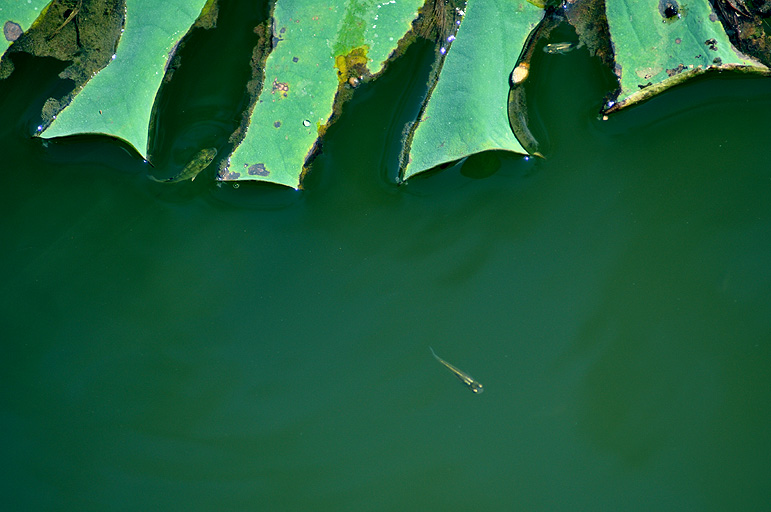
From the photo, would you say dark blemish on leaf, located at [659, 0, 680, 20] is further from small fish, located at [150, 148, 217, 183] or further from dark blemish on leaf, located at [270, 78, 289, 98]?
small fish, located at [150, 148, 217, 183]

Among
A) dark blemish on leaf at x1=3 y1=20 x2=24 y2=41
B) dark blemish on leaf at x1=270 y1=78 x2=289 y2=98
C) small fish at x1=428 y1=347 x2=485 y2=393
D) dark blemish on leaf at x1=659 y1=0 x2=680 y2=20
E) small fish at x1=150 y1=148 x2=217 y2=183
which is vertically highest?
dark blemish on leaf at x1=659 y1=0 x2=680 y2=20

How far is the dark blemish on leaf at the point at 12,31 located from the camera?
2480mm

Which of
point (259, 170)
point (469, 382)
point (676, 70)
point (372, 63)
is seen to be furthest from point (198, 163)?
point (676, 70)

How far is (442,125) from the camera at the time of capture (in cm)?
239

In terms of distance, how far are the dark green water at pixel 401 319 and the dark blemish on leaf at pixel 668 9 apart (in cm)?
37

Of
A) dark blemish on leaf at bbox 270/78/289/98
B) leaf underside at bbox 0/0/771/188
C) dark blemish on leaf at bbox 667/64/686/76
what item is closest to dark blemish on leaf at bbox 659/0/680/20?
leaf underside at bbox 0/0/771/188

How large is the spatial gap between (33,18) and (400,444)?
2.86 meters

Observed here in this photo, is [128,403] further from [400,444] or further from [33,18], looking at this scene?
[33,18]

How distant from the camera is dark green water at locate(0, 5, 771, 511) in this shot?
8.35ft

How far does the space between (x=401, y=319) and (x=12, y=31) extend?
2446mm

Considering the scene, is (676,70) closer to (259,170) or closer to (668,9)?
(668,9)

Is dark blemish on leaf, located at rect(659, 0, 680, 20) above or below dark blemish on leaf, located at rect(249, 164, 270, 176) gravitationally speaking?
above

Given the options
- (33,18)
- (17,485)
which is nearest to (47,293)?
(17,485)

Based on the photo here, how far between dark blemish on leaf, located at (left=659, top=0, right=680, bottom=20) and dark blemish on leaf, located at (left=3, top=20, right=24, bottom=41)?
10.4ft
